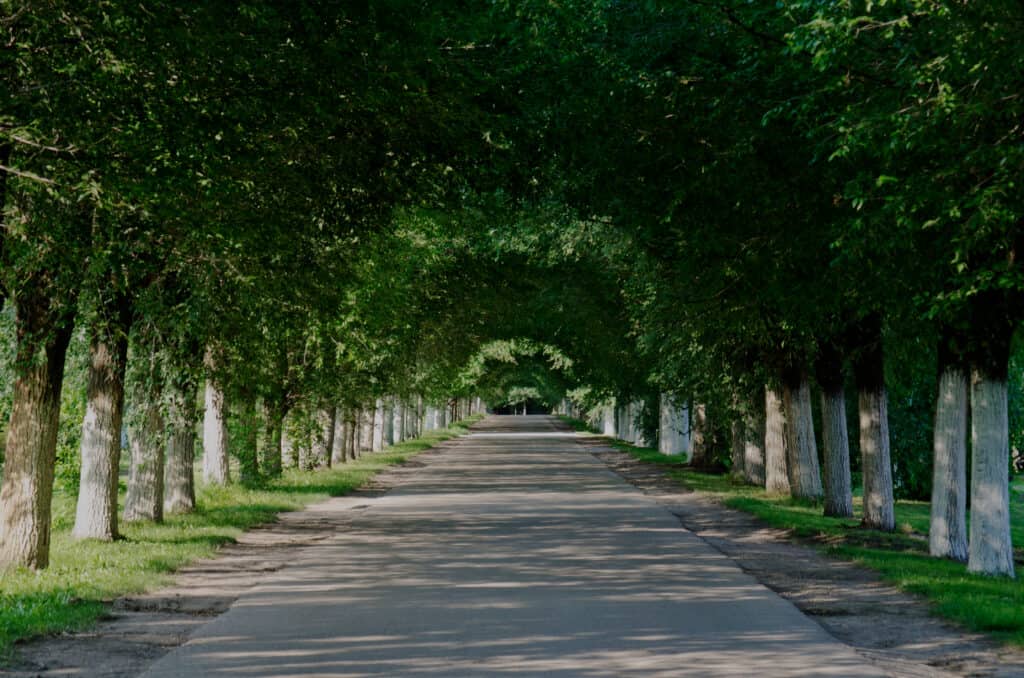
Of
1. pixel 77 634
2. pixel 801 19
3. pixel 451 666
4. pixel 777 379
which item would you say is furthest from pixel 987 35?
pixel 777 379

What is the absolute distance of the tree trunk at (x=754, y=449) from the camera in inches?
1307

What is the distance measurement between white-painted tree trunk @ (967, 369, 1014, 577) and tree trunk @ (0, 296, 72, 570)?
33.9 ft

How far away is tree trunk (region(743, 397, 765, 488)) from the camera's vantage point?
3319 cm

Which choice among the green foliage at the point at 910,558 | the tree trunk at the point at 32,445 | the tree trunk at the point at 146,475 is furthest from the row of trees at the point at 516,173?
the green foliage at the point at 910,558

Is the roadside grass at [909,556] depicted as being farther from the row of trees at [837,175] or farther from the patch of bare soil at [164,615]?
the patch of bare soil at [164,615]

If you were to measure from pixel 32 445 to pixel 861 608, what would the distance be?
29.8 ft

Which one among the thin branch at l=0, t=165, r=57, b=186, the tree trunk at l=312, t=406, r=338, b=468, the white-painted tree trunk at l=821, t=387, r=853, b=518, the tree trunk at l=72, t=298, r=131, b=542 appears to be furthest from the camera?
the tree trunk at l=312, t=406, r=338, b=468

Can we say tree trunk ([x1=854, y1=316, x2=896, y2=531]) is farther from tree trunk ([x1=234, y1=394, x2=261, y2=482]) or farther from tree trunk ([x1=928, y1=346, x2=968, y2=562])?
Result: tree trunk ([x1=234, y1=394, x2=261, y2=482])

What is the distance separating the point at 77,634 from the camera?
35.4ft

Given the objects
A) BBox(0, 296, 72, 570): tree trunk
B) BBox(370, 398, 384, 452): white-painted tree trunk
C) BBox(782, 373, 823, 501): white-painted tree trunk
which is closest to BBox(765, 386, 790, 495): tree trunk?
BBox(782, 373, 823, 501): white-painted tree trunk

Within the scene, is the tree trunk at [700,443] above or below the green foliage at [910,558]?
above

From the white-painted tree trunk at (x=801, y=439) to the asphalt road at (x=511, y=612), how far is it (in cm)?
574

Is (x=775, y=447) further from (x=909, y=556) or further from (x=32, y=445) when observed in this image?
(x=32, y=445)

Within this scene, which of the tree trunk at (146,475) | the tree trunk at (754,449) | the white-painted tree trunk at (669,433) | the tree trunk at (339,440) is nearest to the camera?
the tree trunk at (146,475)
